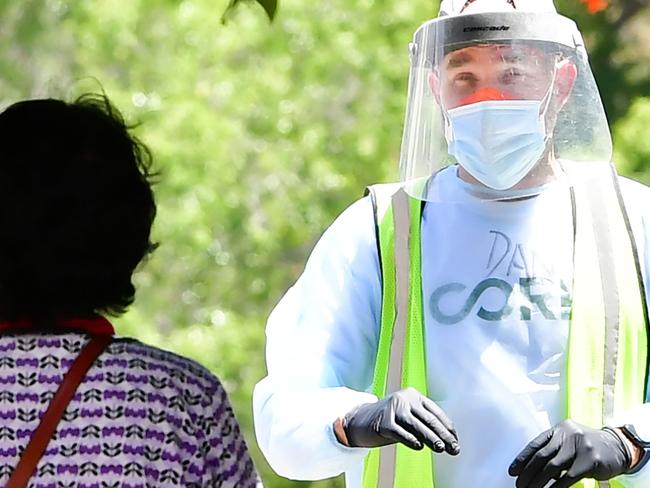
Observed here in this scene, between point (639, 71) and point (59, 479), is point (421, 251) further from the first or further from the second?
point (639, 71)

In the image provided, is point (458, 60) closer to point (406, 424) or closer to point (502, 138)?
point (502, 138)

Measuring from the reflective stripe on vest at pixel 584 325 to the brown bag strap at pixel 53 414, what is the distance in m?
0.42

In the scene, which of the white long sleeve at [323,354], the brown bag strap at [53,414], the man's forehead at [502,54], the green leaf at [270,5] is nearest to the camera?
the brown bag strap at [53,414]

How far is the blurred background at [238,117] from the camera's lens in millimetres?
7574

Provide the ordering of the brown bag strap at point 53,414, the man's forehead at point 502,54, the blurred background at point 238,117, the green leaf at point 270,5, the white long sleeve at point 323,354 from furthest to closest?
the blurred background at point 238,117
the green leaf at point 270,5
the man's forehead at point 502,54
the white long sleeve at point 323,354
the brown bag strap at point 53,414

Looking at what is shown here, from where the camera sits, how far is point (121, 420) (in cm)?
183

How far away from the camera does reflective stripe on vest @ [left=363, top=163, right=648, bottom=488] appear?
1.98m

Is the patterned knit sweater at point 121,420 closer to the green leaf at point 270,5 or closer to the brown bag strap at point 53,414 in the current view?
the brown bag strap at point 53,414

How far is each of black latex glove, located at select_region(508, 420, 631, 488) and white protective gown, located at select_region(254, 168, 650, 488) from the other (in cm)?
8

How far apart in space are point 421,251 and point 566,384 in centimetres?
28

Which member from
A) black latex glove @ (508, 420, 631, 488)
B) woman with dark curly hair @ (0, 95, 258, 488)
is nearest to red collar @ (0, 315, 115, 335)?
woman with dark curly hair @ (0, 95, 258, 488)

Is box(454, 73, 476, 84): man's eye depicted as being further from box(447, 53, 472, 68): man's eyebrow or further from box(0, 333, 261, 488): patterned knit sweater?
box(0, 333, 261, 488): patterned knit sweater

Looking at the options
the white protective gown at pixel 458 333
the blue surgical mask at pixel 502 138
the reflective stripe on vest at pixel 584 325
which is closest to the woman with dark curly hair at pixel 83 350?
the white protective gown at pixel 458 333

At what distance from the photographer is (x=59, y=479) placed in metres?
1.79
